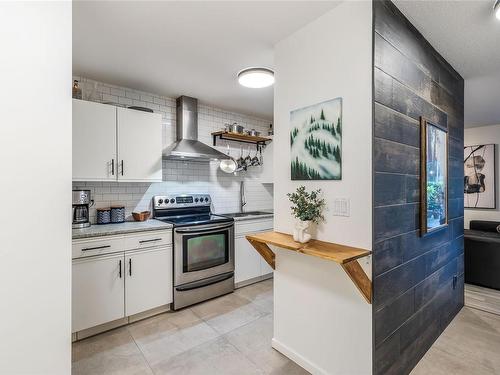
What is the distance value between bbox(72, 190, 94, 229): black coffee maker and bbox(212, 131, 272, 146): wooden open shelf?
182cm

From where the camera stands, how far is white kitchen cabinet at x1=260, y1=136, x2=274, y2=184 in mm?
4344

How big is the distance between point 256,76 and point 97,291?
98.6 inches

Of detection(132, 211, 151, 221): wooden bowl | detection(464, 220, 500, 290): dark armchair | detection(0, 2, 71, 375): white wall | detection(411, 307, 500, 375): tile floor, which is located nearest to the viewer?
detection(0, 2, 71, 375): white wall

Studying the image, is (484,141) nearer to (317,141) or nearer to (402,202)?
(402,202)

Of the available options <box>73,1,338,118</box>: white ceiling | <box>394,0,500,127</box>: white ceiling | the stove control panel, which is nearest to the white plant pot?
<box>73,1,338,118</box>: white ceiling

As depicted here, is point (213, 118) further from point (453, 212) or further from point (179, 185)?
point (453, 212)

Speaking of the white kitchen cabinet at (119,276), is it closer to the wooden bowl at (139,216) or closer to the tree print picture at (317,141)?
the wooden bowl at (139,216)

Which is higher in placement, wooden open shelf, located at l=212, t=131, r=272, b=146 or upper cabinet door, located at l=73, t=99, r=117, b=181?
wooden open shelf, located at l=212, t=131, r=272, b=146

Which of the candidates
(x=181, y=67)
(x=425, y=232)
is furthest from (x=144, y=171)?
(x=425, y=232)

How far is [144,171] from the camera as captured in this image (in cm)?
303

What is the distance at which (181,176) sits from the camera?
11.9ft

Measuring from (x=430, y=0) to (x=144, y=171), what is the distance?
2.87 metres

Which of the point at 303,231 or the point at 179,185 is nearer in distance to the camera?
the point at 303,231

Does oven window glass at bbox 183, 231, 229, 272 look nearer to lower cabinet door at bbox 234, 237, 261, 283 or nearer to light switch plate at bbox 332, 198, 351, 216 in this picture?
lower cabinet door at bbox 234, 237, 261, 283
